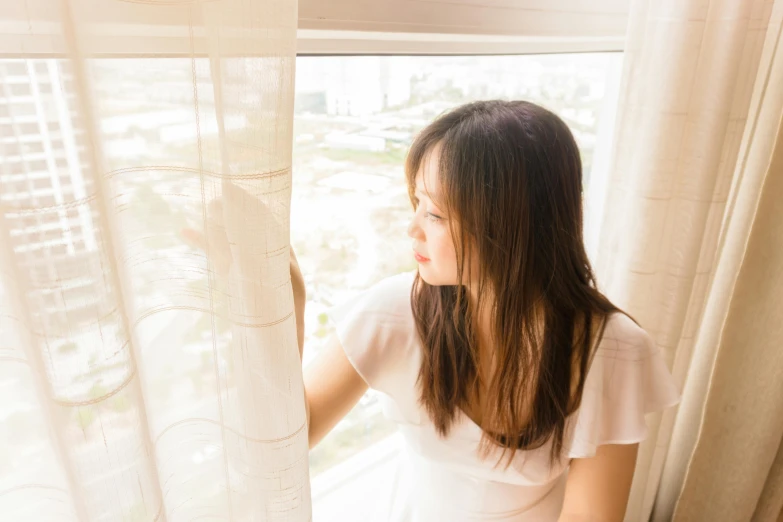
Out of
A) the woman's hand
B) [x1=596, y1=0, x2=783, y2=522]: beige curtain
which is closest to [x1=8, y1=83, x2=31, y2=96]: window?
the woman's hand

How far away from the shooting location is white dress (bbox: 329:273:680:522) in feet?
3.02

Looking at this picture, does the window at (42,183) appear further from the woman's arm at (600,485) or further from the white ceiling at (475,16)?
the woman's arm at (600,485)

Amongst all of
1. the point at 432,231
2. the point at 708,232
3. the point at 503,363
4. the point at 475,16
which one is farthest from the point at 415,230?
the point at 708,232

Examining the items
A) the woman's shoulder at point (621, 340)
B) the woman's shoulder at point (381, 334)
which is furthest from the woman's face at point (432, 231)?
the woman's shoulder at point (621, 340)

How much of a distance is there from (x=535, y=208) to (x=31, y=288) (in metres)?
0.60

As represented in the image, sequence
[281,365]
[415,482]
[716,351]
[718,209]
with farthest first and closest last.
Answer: [716,351]
[718,209]
[415,482]
[281,365]

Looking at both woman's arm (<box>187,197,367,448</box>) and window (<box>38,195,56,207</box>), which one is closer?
window (<box>38,195,56,207</box>)

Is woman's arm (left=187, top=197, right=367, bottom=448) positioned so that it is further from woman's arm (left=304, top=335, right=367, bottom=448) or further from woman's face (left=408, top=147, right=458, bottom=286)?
woman's face (left=408, top=147, right=458, bottom=286)

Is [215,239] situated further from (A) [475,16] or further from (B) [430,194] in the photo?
(A) [475,16]

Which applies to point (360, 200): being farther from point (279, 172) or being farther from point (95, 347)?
point (95, 347)

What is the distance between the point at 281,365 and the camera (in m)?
0.55

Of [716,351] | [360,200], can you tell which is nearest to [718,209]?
[716,351]

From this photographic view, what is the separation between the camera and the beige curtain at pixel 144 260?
395 millimetres

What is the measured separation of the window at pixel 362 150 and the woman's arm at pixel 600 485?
60 centimetres
